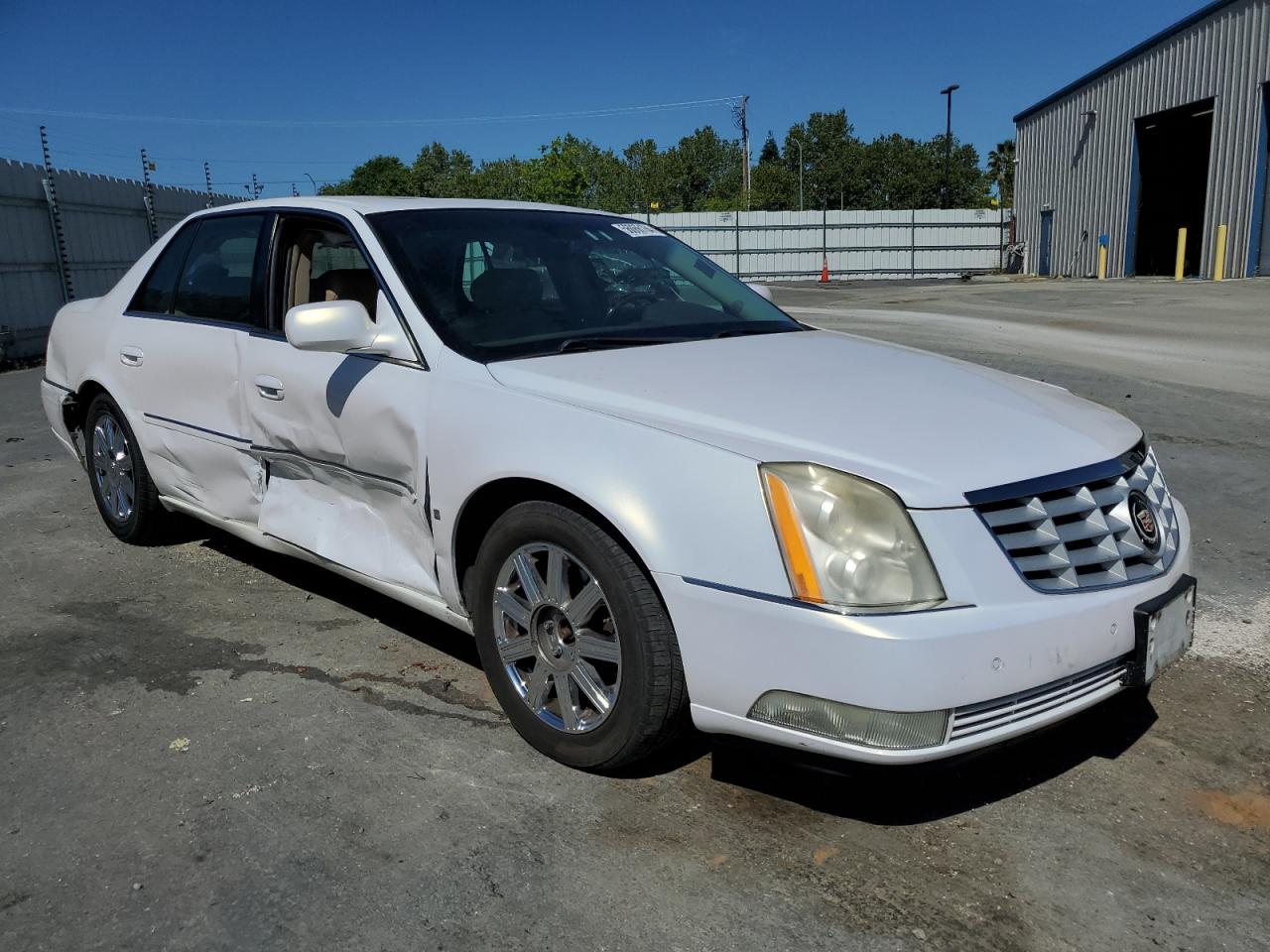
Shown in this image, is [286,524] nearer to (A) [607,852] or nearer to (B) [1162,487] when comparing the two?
(A) [607,852]

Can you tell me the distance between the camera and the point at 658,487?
2535mm

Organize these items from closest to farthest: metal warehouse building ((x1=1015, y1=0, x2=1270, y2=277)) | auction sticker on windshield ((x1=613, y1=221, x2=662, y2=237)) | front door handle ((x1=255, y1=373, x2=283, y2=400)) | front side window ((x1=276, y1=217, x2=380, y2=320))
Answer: front door handle ((x1=255, y1=373, x2=283, y2=400)) < front side window ((x1=276, y1=217, x2=380, y2=320)) < auction sticker on windshield ((x1=613, y1=221, x2=662, y2=237)) < metal warehouse building ((x1=1015, y1=0, x2=1270, y2=277))

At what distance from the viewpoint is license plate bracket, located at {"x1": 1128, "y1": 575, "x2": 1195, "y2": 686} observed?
2521 mm

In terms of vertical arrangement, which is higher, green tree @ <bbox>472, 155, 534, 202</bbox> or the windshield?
green tree @ <bbox>472, 155, 534, 202</bbox>

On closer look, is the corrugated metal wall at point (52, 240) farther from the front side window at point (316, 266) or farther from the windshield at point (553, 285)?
the windshield at point (553, 285)

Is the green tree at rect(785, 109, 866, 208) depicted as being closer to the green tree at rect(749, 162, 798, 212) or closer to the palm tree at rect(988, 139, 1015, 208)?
the green tree at rect(749, 162, 798, 212)

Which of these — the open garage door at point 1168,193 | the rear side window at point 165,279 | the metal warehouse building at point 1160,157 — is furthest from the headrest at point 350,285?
the open garage door at point 1168,193

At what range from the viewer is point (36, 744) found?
316 centimetres

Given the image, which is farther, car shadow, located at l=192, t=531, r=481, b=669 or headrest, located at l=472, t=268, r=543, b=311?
car shadow, located at l=192, t=531, r=481, b=669

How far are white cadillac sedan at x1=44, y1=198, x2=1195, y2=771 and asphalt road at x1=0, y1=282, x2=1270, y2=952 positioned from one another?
0.27 meters

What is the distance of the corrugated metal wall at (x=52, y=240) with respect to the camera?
1457 cm

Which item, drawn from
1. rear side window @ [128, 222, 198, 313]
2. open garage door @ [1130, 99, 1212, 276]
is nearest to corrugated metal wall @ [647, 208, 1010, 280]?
open garage door @ [1130, 99, 1212, 276]

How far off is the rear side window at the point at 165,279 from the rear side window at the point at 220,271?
6 centimetres

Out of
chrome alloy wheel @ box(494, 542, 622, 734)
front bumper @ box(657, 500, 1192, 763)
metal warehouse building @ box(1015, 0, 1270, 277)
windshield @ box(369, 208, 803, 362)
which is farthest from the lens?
metal warehouse building @ box(1015, 0, 1270, 277)
